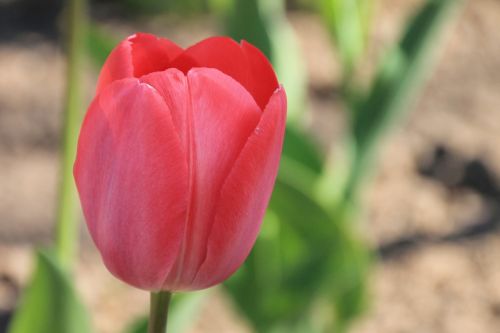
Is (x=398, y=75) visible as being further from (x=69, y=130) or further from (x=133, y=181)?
(x=133, y=181)

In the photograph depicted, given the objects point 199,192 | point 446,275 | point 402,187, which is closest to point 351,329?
point 446,275

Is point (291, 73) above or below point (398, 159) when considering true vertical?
above

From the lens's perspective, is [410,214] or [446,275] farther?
[410,214]

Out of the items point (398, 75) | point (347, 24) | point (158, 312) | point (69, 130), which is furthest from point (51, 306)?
point (347, 24)

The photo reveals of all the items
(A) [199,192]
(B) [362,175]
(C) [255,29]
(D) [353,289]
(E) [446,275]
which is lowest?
(E) [446,275]

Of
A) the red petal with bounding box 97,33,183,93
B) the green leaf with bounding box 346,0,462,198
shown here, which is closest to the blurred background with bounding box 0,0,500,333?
the green leaf with bounding box 346,0,462,198

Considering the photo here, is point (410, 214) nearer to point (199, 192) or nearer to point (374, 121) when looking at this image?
point (374, 121)

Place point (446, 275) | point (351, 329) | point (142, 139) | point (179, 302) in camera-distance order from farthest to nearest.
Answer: point (446, 275)
point (351, 329)
point (179, 302)
point (142, 139)
